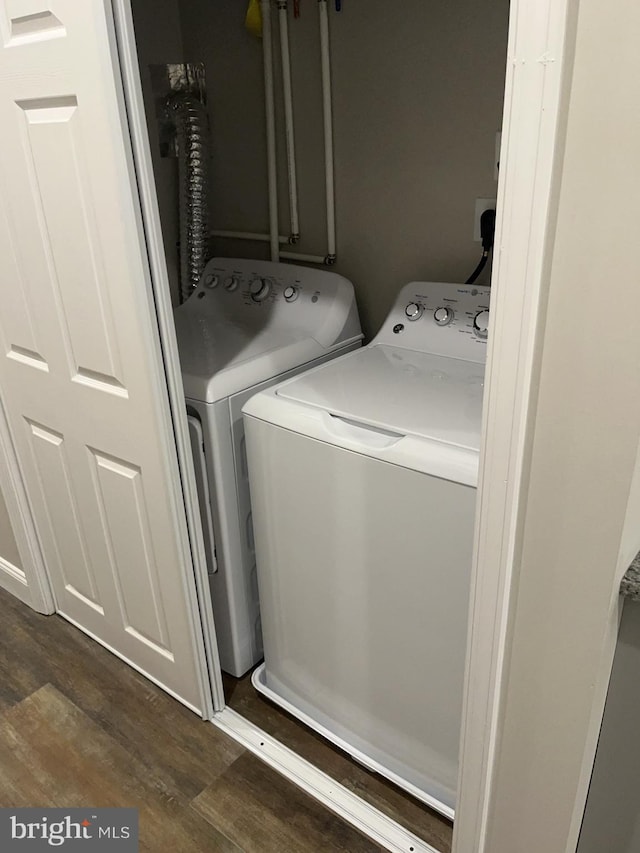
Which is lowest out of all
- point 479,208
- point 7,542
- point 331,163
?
point 7,542

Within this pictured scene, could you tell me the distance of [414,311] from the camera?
1692 mm

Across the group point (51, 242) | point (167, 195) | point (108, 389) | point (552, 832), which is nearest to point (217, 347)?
point (108, 389)

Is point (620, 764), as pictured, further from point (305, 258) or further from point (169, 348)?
point (305, 258)

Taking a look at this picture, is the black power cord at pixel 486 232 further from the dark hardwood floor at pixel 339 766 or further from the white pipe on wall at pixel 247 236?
the dark hardwood floor at pixel 339 766

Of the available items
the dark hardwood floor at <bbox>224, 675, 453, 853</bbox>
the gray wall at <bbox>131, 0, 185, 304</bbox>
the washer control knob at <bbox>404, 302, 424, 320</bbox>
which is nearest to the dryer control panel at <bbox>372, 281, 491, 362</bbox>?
the washer control knob at <bbox>404, 302, 424, 320</bbox>

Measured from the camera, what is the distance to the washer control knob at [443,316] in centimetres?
162

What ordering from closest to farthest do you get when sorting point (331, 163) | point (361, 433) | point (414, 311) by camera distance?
point (361, 433) < point (414, 311) < point (331, 163)

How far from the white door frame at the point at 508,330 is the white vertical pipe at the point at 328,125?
758mm

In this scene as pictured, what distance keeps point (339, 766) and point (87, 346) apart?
1159 mm

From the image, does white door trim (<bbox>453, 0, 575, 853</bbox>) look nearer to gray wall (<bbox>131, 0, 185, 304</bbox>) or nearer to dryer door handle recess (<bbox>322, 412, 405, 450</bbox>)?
dryer door handle recess (<bbox>322, 412, 405, 450</bbox>)

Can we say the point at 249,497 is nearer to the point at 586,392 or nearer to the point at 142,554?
the point at 142,554

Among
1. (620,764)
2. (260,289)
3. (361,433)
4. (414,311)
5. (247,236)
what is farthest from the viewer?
(247,236)

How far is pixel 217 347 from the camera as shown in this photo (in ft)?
5.55

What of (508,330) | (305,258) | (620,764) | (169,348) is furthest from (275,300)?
(620,764)
